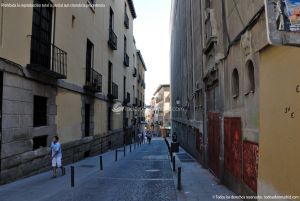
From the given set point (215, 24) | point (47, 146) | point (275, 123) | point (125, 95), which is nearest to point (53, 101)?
point (47, 146)

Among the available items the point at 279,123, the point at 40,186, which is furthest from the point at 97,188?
the point at 279,123

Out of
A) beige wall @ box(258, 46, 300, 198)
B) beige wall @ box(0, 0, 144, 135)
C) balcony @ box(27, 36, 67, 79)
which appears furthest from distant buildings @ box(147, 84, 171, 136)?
beige wall @ box(258, 46, 300, 198)

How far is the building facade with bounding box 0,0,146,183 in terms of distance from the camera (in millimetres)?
12141

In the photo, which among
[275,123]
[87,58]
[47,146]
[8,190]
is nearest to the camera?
[275,123]

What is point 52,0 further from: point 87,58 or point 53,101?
point 87,58

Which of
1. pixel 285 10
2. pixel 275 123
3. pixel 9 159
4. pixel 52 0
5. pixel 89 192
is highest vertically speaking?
pixel 52 0

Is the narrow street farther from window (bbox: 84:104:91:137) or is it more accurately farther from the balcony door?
window (bbox: 84:104:91:137)

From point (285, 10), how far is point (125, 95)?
39162 mm

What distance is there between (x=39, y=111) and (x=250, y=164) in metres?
9.34

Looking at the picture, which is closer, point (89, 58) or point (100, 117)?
point (89, 58)

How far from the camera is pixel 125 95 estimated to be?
1658 inches

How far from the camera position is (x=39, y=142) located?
1506 cm

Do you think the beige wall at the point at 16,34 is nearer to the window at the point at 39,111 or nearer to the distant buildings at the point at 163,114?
the window at the point at 39,111

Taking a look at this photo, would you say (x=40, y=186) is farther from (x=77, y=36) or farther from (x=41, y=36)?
(x=77, y=36)
